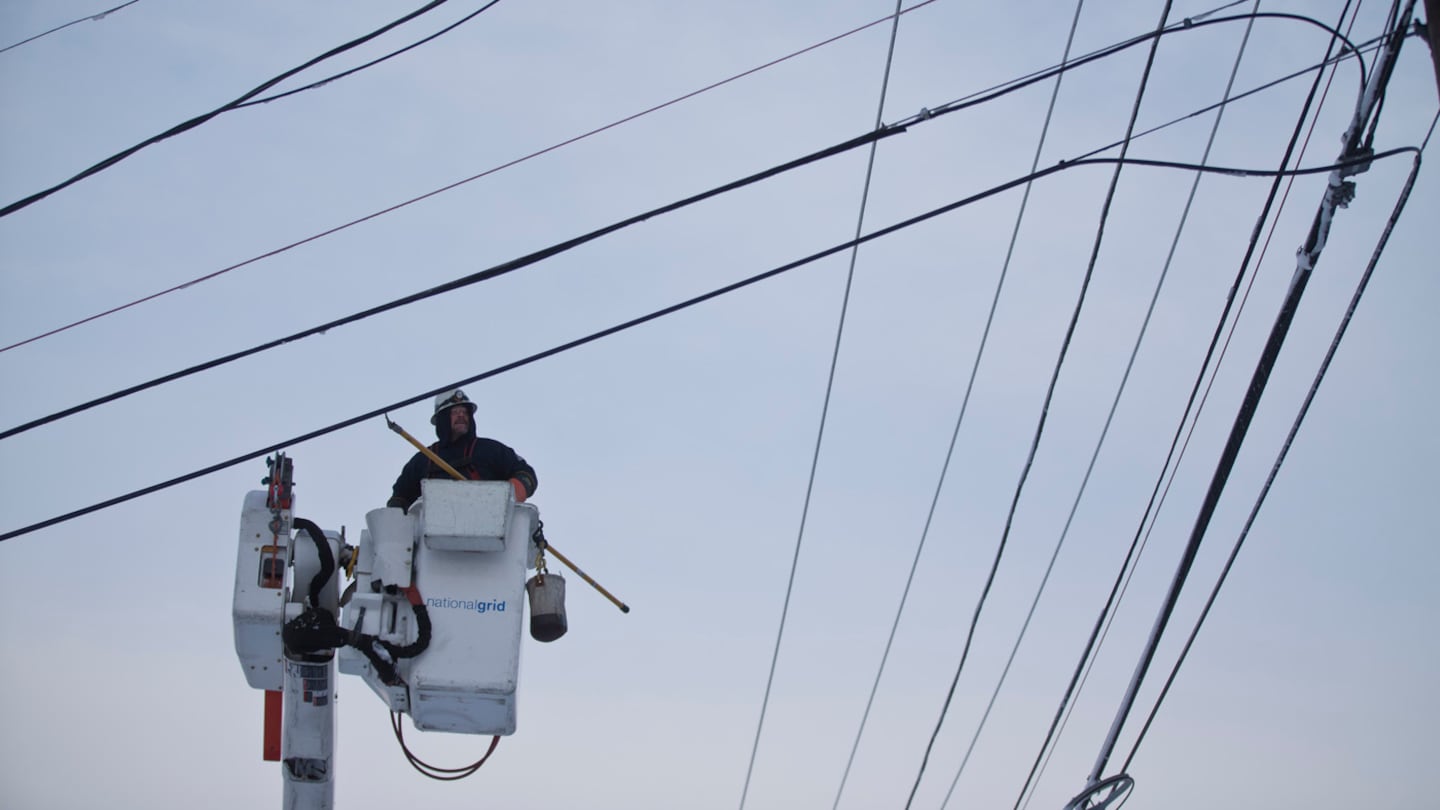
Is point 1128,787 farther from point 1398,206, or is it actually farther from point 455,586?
point 455,586

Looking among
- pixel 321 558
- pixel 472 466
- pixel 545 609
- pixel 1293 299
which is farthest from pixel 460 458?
pixel 1293 299

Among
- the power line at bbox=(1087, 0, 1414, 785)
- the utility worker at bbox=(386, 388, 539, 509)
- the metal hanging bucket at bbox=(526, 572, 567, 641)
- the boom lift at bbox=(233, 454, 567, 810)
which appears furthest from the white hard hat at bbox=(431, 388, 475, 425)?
the power line at bbox=(1087, 0, 1414, 785)

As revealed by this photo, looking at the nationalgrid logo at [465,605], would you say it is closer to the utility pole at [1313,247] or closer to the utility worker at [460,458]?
the utility worker at [460,458]

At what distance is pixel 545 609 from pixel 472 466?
1.02 m

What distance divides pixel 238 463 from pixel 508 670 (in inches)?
64.8

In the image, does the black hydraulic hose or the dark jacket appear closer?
the black hydraulic hose

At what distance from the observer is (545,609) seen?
23.5ft

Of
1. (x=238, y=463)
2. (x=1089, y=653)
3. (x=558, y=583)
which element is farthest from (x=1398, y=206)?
(x=238, y=463)

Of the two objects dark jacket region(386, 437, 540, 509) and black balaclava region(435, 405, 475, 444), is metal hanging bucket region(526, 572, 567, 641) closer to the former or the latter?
dark jacket region(386, 437, 540, 509)

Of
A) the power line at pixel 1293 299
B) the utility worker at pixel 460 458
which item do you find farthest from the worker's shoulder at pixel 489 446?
the power line at pixel 1293 299

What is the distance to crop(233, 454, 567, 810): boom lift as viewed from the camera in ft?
22.4

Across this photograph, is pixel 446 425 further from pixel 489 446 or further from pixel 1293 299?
pixel 1293 299

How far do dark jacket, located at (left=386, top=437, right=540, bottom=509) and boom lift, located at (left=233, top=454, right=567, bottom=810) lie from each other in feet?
1.70

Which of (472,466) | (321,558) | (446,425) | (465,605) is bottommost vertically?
(465,605)
